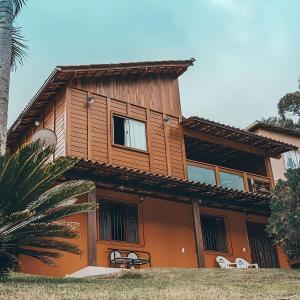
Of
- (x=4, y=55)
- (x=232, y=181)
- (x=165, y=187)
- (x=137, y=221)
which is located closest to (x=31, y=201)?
(x=4, y=55)

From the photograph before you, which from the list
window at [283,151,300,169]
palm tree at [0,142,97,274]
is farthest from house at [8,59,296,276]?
window at [283,151,300,169]

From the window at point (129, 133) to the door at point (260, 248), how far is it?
5.90 m

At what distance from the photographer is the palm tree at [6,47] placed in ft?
42.8

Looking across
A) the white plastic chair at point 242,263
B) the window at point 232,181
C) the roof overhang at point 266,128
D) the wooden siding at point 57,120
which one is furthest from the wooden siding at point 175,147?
the roof overhang at point 266,128

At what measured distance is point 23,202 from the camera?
33.3 feet

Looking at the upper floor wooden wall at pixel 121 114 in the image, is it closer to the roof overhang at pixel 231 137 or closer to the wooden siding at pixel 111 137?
the wooden siding at pixel 111 137

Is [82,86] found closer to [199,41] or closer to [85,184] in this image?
[85,184]

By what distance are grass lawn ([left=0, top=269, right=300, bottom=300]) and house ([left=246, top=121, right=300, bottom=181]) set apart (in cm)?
1352

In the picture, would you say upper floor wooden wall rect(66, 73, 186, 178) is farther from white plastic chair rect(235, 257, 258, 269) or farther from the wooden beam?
white plastic chair rect(235, 257, 258, 269)

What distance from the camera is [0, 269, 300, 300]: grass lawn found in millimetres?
8008

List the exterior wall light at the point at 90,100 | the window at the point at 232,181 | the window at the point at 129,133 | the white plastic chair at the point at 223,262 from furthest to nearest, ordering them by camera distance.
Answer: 1. the window at the point at 232,181
2. the white plastic chair at the point at 223,262
3. the window at the point at 129,133
4. the exterior wall light at the point at 90,100

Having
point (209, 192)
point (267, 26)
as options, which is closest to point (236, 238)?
point (209, 192)

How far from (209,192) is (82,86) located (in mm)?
5505

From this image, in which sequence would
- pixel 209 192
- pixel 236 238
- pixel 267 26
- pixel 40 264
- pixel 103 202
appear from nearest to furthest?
pixel 40 264
pixel 103 202
pixel 209 192
pixel 236 238
pixel 267 26
